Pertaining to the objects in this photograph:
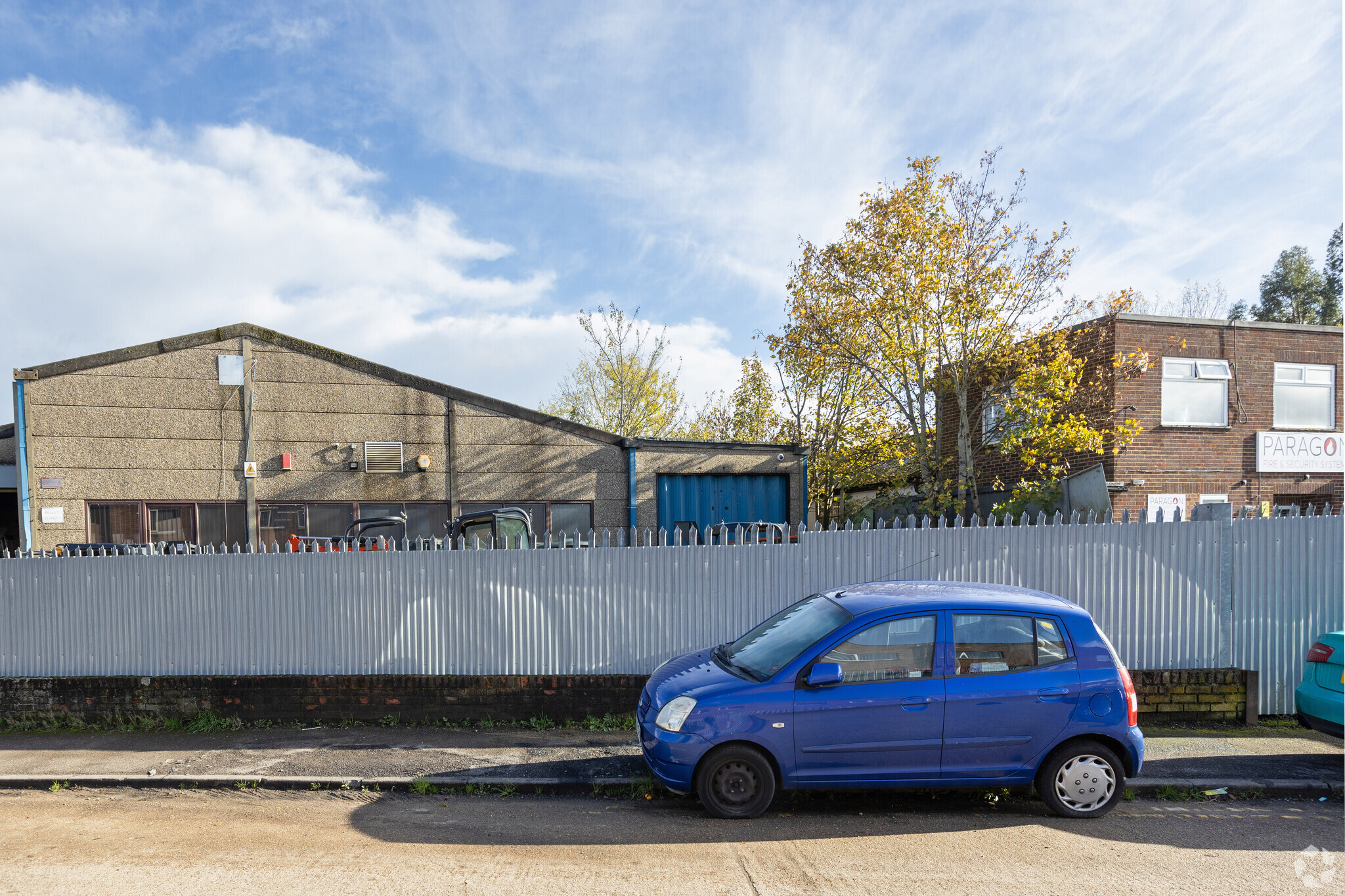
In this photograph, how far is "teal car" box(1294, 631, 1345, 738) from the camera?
5781 mm

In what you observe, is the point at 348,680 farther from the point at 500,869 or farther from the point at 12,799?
the point at 500,869

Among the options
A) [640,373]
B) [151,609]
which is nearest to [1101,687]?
[151,609]

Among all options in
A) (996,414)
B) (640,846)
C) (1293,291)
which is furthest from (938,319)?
(1293,291)

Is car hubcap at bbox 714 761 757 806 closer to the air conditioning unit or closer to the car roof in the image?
the car roof

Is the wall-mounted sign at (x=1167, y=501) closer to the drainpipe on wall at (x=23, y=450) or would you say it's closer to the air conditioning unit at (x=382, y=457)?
the air conditioning unit at (x=382, y=457)

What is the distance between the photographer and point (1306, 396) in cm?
1541

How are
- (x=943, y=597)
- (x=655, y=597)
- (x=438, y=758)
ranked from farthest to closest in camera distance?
(x=655, y=597) < (x=438, y=758) < (x=943, y=597)

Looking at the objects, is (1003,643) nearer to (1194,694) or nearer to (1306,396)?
(1194,694)

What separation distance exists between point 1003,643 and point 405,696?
550 centimetres

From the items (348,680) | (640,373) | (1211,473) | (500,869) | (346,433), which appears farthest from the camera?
(640,373)

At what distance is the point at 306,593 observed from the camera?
7.95m

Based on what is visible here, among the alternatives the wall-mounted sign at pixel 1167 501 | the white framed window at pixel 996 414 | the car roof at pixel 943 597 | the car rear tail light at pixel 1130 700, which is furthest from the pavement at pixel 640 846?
the wall-mounted sign at pixel 1167 501

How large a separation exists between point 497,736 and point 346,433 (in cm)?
756

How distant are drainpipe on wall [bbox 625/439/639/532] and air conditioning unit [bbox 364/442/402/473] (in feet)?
12.6
